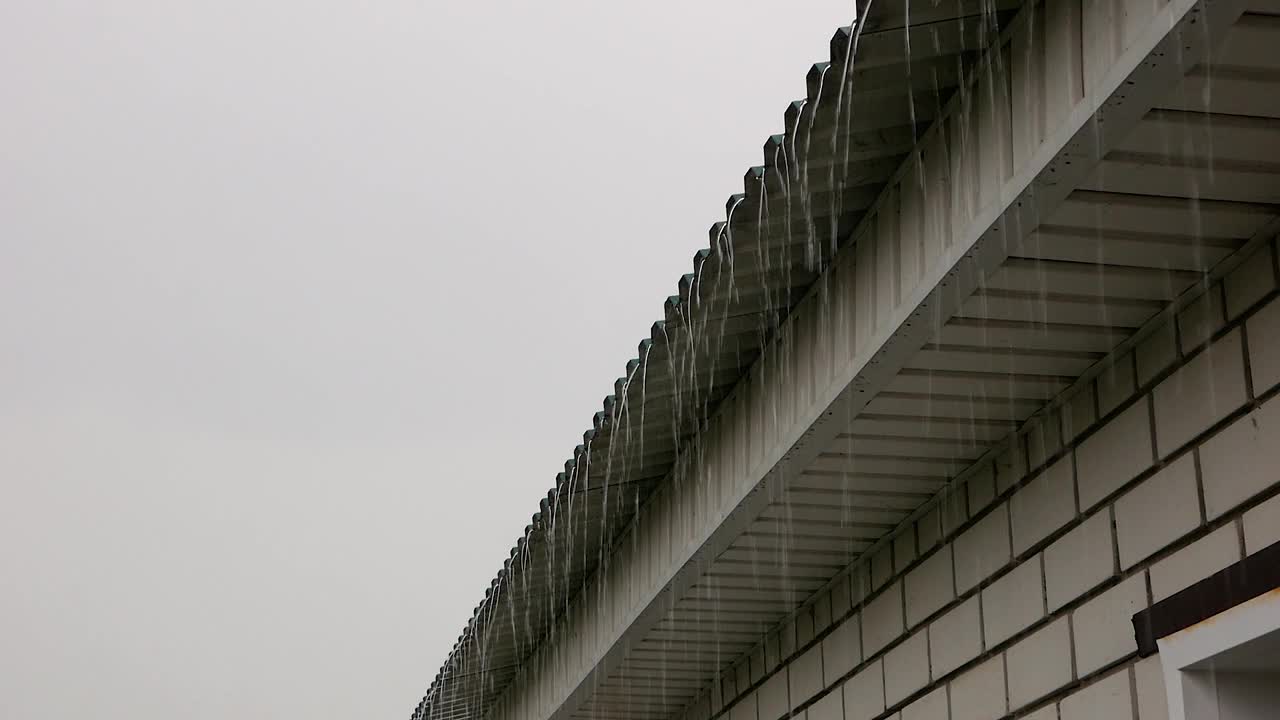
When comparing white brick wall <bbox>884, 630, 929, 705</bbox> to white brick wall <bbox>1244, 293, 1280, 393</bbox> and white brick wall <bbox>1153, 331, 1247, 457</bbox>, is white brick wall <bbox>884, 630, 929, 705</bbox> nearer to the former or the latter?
white brick wall <bbox>1153, 331, 1247, 457</bbox>

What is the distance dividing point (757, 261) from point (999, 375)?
0.81 metres

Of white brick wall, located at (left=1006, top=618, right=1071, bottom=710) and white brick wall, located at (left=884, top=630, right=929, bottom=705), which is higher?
white brick wall, located at (left=884, top=630, right=929, bottom=705)

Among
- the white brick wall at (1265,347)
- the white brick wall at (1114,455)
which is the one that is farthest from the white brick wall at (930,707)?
the white brick wall at (1265,347)

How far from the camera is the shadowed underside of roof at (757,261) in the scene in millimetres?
3607

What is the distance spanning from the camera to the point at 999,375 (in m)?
4.40

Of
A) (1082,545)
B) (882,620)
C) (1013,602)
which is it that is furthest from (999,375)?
(882,620)

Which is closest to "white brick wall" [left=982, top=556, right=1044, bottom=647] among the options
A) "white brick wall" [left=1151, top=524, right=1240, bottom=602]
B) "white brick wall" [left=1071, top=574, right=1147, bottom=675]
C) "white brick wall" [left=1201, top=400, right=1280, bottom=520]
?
"white brick wall" [left=1071, top=574, right=1147, bottom=675]

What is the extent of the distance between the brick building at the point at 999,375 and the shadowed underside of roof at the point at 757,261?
0.04ft

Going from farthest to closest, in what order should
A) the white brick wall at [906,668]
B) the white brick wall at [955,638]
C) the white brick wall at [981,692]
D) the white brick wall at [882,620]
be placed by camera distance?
the white brick wall at [882,620] < the white brick wall at [906,668] < the white brick wall at [955,638] < the white brick wall at [981,692]

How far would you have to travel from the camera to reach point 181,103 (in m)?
131

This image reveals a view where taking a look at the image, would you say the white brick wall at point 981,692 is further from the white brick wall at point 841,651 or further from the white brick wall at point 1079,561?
the white brick wall at point 841,651

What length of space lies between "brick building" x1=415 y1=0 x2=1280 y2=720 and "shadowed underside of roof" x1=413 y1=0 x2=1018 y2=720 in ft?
0.04

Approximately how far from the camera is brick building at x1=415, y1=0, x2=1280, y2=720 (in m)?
3.37

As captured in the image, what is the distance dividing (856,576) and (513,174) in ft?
415
